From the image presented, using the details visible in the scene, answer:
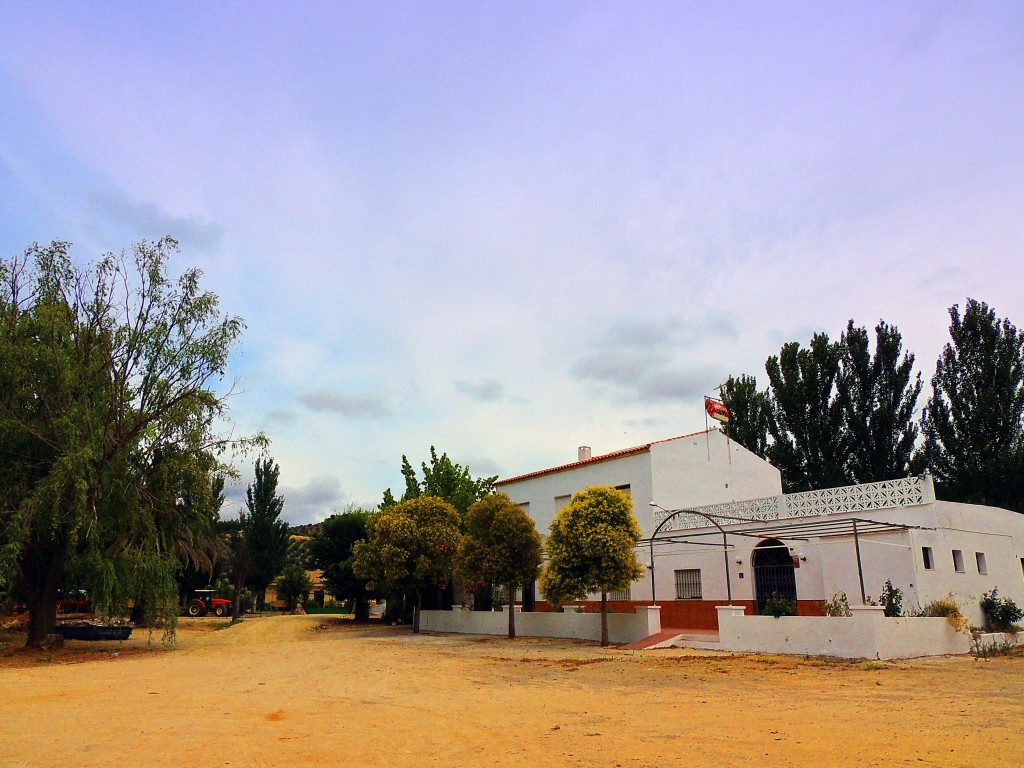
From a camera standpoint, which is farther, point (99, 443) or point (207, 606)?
point (207, 606)

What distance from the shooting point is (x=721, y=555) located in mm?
24609

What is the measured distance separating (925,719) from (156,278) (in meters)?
21.9

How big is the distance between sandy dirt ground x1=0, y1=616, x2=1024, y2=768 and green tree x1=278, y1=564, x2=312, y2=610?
3180 centimetres

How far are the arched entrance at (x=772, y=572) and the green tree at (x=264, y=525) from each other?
31.4 m

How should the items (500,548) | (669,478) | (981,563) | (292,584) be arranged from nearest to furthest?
(981,563)
(500,548)
(669,478)
(292,584)

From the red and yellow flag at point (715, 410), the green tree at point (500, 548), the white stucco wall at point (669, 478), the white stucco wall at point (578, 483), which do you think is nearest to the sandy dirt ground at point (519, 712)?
the green tree at point (500, 548)

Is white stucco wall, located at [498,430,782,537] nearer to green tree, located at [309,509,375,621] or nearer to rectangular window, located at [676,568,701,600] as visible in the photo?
rectangular window, located at [676,568,701,600]

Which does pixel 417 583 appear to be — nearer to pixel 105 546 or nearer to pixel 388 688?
pixel 105 546

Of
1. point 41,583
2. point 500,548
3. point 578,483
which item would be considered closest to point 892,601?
point 500,548

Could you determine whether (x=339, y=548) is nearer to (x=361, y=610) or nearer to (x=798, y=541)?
(x=361, y=610)

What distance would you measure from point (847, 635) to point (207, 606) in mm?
39936

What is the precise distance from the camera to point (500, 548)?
24.7 metres

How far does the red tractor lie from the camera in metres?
44.8

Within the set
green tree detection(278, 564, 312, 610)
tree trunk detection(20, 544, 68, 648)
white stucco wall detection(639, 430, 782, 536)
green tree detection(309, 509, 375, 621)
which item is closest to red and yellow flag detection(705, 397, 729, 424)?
white stucco wall detection(639, 430, 782, 536)
